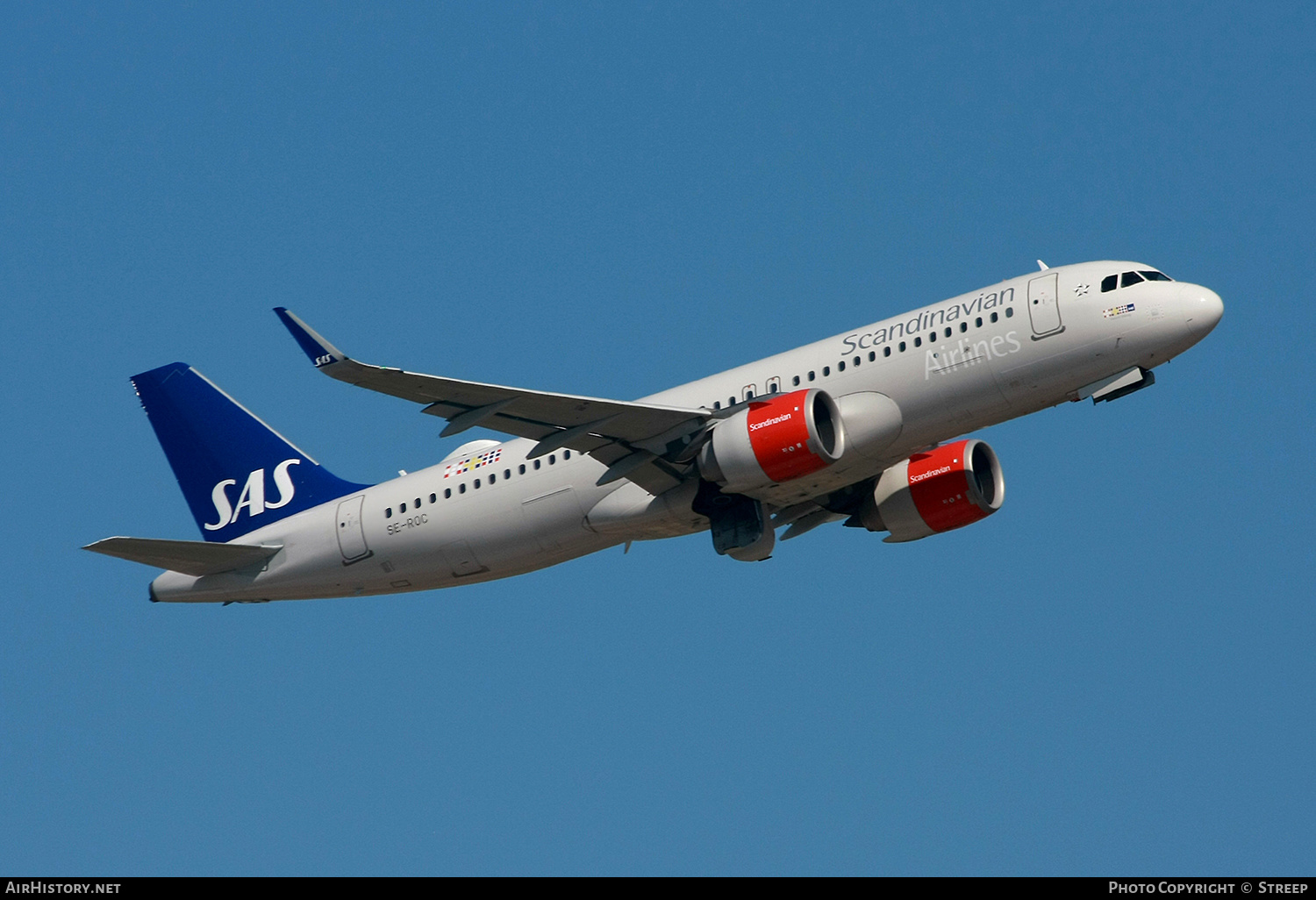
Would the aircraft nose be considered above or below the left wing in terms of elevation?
above

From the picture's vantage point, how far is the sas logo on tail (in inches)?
1767

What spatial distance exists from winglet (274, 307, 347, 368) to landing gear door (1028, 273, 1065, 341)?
15.4 meters

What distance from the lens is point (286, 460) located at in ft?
149

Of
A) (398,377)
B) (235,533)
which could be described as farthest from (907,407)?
(235,533)

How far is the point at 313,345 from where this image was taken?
109ft

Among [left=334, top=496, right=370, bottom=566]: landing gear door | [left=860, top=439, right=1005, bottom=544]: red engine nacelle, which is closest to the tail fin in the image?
[left=334, top=496, right=370, bottom=566]: landing gear door

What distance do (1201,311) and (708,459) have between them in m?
11.5

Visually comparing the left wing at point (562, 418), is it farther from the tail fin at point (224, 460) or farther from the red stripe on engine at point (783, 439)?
the tail fin at point (224, 460)

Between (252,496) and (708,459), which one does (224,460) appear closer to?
(252,496)

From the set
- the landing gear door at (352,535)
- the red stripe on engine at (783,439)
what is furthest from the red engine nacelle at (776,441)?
the landing gear door at (352,535)

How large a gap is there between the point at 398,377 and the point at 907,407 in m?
11.6

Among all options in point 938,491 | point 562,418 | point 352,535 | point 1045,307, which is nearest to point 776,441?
point 562,418

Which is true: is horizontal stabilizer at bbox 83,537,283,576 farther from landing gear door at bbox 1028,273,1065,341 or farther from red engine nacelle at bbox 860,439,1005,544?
landing gear door at bbox 1028,273,1065,341

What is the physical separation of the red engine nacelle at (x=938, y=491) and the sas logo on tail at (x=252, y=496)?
16021 millimetres
